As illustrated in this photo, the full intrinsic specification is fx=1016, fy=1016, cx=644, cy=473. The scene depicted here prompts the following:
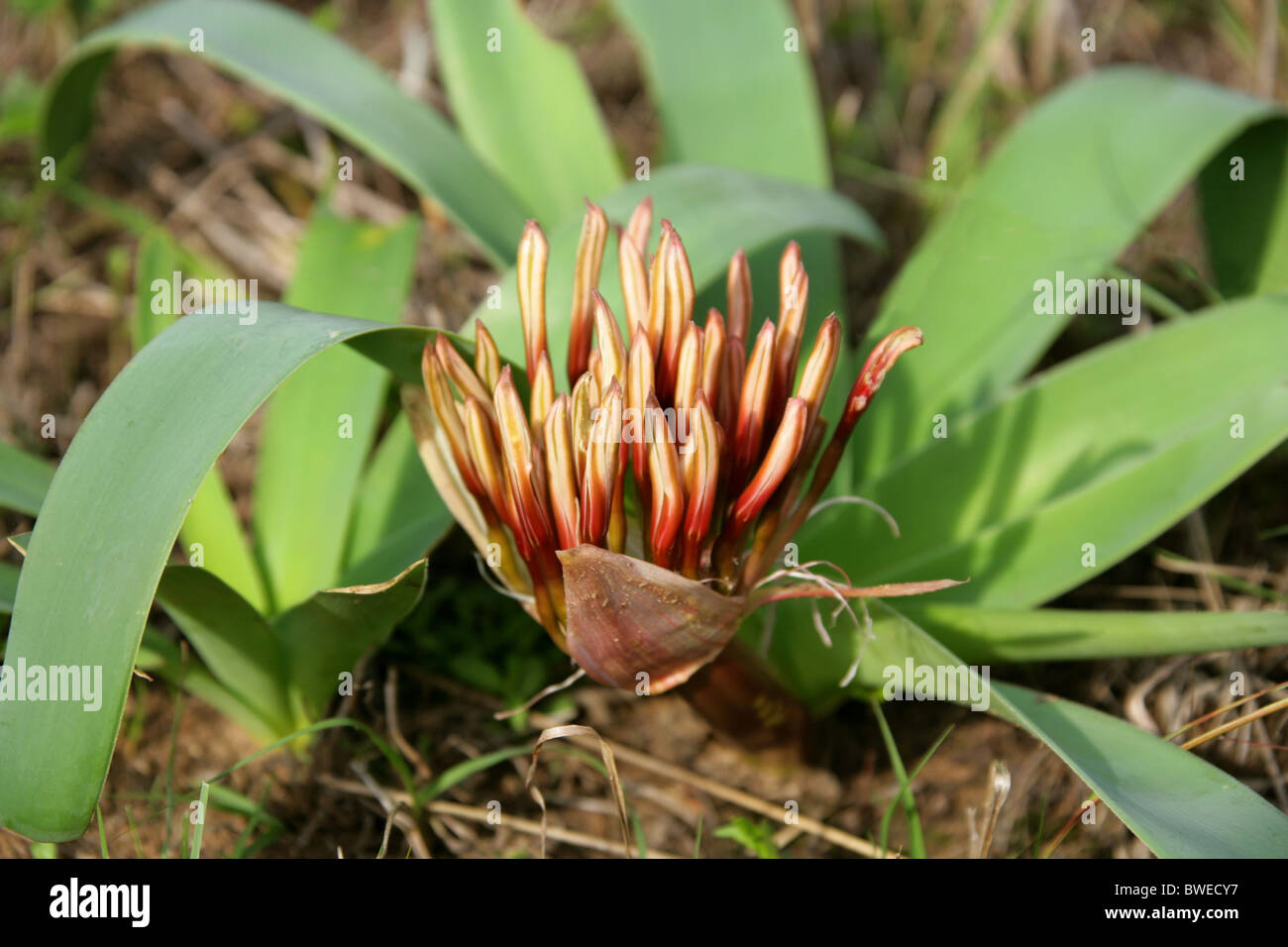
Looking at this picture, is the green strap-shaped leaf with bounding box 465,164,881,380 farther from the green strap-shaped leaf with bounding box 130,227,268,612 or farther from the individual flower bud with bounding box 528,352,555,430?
the green strap-shaped leaf with bounding box 130,227,268,612

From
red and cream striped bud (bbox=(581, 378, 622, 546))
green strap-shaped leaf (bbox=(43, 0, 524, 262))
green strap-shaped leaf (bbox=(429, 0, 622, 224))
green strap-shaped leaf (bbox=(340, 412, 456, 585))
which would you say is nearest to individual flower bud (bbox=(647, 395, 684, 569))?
red and cream striped bud (bbox=(581, 378, 622, 546))

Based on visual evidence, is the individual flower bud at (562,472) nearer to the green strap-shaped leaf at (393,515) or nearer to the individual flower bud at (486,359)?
the individual flower bud at (486,359)

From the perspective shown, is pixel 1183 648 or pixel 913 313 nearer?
pixel 1183 648

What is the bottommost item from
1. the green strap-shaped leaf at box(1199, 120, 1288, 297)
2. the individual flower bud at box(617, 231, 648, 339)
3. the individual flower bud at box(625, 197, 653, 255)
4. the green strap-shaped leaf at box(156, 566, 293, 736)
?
the green strap-shaped leaf at box(156, 566, 293, 736)

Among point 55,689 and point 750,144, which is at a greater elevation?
point 750,144

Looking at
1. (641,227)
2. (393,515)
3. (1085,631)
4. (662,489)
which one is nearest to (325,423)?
(393,515)

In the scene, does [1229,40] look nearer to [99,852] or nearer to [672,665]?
[672,665]
